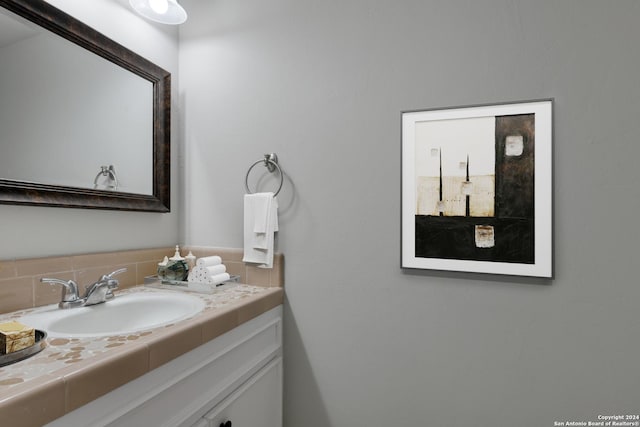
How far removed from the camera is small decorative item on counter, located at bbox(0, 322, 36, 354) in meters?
0.75

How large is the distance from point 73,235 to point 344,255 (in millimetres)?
1046

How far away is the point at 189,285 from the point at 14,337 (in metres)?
0.70

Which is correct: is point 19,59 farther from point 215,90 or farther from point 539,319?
point 539,319

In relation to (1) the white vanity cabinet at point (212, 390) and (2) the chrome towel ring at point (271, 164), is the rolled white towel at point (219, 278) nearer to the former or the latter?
(1) the white vanity cabinet at point (212, 390)

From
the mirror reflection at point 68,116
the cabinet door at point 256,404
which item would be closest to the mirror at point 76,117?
the mirror reflection at point 68,116

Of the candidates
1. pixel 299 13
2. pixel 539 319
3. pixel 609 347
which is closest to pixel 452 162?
pixel 539 319

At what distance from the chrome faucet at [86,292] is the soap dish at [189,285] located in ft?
0.84

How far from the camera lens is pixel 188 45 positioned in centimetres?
174

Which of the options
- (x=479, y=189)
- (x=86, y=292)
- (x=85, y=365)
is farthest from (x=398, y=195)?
(x=86, y=292)

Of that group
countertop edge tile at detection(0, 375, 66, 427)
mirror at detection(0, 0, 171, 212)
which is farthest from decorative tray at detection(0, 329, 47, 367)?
mirror at detection(0, 0, 171, 212)

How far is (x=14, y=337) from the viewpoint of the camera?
76cm

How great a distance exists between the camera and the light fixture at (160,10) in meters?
1.39

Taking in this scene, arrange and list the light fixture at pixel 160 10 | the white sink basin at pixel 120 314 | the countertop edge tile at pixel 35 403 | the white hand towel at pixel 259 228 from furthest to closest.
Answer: the white hand towel at pixel 259 228
the light fixture at pixel 160 10
the white sink basin at pixel 120 314
the countertop edge tile at pixel 35 403

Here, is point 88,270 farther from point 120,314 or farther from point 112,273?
point 120,314
